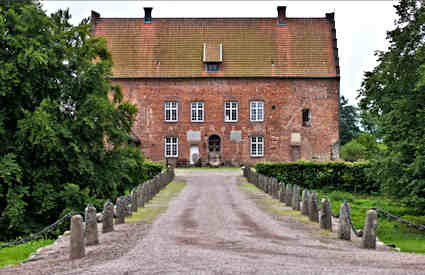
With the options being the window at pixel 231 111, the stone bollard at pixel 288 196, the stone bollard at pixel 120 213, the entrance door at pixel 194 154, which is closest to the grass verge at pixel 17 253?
the stone bollard at pixel 120 213

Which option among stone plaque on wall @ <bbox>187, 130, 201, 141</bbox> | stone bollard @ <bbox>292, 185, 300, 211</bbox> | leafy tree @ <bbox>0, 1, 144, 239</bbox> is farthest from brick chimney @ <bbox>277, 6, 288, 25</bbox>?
stone bollard @ <bbox>292, 185, 300, 211</bbox>

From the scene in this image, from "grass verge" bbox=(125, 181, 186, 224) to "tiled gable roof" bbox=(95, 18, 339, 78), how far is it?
17.5 metres

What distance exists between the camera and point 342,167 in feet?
99.4

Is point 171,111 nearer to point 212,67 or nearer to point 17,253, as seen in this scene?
point 212,67

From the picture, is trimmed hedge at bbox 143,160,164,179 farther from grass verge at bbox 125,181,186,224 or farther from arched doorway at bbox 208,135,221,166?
arched doorway at bbox 208,135,221,166

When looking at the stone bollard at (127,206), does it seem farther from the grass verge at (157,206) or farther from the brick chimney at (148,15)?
the brick chimney at (148,15)

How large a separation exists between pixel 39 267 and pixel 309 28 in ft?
135

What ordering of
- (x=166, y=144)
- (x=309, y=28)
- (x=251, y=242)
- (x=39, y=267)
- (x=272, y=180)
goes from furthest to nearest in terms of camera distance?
(x=309, y=28) → (x=166, y=144) → (x=272, y=180) → (x=251, y=242) → (x=39, y=267)

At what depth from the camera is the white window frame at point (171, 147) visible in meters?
44.0

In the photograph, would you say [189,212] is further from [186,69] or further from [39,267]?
[186,69]

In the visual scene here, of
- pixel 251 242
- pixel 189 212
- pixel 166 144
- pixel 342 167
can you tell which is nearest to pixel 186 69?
pixel 166 144

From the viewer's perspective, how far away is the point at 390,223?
61.5ft

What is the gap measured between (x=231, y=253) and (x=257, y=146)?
34.2 m

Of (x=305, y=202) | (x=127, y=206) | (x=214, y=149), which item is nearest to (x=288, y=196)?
(x=305, y=202)
